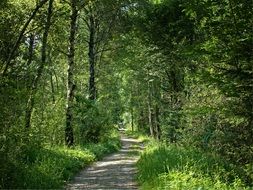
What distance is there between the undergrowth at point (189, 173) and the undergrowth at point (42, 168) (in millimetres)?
2634

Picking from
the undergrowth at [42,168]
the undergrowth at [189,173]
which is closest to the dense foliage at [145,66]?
the undergrowth at [42,168]

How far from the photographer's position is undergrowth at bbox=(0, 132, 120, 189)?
37.9 feet

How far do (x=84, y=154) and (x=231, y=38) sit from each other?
32.6 feet

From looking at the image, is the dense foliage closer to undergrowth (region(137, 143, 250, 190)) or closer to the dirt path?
undergrowth (region(137, 143, 250, 190))

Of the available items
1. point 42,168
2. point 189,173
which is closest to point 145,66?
point 42,168

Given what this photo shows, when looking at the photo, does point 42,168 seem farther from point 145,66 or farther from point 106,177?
point 145,66

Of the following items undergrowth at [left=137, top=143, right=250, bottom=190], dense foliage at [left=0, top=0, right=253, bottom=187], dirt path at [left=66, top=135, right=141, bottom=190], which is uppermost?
dense foliage at [left=0, top=0, right=253, bottom=187]

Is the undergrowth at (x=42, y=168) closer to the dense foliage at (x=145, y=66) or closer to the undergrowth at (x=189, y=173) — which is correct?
the dense foliage at (x=145, y=66)

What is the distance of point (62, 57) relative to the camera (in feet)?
128

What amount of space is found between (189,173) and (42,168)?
4.55 metres

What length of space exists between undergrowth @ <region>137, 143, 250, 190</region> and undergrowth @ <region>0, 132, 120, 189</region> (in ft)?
8.64

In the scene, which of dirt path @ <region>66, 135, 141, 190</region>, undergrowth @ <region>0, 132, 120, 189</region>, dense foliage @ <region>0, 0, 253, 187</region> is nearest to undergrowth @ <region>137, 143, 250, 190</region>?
dirt path @ <region>66, 135, 141, 190</region>

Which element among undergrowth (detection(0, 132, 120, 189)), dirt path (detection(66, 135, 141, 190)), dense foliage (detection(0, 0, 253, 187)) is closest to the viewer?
undergrowth (detection(0, 132, 120, 189))

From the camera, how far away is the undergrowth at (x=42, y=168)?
455 inches
